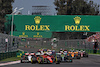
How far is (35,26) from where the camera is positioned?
4731 centimetres

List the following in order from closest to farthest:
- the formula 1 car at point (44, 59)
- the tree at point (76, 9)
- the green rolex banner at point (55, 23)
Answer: the formula 1 car at point (44, 59)
the green rolex banner at point (55, 23)
the tree at point (76, 9)

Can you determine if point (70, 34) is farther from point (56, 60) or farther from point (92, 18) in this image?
point (56, 60)

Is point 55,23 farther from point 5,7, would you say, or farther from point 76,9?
point 76,9

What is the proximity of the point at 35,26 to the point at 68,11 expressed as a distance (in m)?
43.2

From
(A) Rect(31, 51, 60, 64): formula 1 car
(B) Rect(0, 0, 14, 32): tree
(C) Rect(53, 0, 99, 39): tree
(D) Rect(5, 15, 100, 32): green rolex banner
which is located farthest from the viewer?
(C) Rect(53, 0, 99, 39): tree

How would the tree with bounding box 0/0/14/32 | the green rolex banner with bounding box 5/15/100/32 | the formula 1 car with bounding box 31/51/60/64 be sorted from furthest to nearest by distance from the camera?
the tree with bounding box 0/0/14/32 → the green rolex banner with bounding box 5/15/100/32 → the formula 1 car with bounding box 31/51/60/64

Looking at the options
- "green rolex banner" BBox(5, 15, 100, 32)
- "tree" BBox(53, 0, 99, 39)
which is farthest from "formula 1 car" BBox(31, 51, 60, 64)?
"tree" BBox(53, 0, 99, 39)

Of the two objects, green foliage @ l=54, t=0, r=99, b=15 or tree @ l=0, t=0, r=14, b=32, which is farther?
green foliage @ l=54, t=0, r=99, b=15

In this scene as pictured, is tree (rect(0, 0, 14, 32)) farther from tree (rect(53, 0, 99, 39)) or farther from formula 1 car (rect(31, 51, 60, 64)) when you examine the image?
formula 1 car (rect(31, 51, 60, 64))

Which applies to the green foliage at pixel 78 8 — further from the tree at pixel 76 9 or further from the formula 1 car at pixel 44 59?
the formula 1 car at pixel 44 59

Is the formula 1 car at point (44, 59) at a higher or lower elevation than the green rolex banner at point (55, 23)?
lower

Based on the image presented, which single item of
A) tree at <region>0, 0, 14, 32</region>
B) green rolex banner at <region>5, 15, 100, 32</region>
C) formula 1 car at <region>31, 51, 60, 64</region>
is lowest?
formula 1 car at <region>31, 51, 60, 64</region>

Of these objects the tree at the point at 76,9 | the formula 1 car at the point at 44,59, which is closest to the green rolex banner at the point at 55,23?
the formula 1 car at the point at 44,59

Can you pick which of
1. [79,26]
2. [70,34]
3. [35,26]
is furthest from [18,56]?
[70,34]
